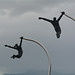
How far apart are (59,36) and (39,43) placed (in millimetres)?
4439

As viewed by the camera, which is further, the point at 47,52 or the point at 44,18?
the point at 47,52

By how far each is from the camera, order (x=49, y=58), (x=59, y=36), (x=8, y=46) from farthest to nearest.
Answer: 1. (x=49, y=58)
2. (x=8, y=46)
3. (x=59, y=36)

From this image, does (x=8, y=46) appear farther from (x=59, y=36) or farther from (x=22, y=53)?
(x=59, y=36)

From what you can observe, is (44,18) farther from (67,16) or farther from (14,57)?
(14,57)

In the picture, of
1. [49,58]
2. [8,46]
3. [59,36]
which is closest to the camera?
[59,36]

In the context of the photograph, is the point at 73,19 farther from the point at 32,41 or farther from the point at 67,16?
the point at 32,41

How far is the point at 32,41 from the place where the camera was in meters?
30.3

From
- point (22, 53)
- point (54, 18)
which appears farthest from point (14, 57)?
point (54, 18)

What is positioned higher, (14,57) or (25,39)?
(25,39)

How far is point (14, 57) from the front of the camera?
2891 cm

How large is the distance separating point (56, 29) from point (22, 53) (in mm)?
4048

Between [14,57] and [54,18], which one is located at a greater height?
[54,18]

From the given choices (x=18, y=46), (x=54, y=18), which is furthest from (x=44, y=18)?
(x=18, y=46)

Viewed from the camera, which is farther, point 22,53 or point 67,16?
point 22,53
